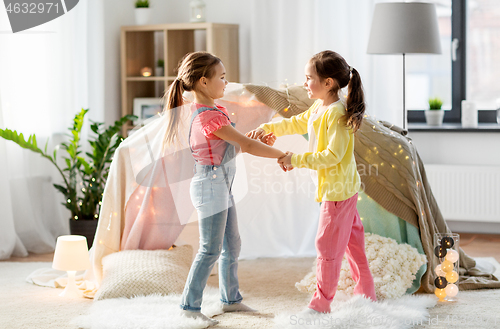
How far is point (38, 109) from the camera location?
322 centimetres

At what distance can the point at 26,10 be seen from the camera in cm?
311

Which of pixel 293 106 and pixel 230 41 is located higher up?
pixel 230 41

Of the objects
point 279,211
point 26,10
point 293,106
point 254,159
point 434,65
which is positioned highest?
point 26,10

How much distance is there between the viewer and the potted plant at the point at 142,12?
12.5 feet

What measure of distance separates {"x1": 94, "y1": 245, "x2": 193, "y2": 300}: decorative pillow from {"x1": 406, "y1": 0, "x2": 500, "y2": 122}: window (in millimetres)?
2224

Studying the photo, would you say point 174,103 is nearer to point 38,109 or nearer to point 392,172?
point 392,172

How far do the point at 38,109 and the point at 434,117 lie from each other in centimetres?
244

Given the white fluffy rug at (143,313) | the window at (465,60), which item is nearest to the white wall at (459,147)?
the window at (465,60)

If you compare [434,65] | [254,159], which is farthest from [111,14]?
[434,65]

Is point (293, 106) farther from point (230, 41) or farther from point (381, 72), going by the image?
point (230, 41)

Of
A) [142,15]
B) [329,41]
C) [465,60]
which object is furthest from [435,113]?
[142,15]

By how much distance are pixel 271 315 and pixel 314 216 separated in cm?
105

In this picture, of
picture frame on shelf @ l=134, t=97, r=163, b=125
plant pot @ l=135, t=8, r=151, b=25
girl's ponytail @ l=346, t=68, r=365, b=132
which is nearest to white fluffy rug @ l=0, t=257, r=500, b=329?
girl's ponytail @ l=346, t=68, r=365, b=132

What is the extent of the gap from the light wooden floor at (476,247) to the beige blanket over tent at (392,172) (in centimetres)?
70
